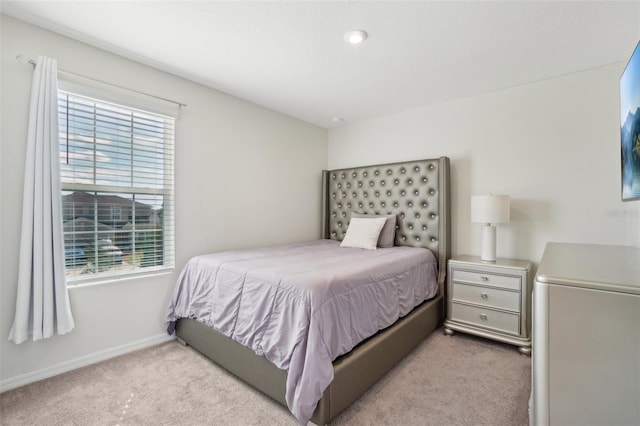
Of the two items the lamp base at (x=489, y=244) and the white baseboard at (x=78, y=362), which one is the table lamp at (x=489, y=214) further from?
the white baseboard at (x=78, y=362)

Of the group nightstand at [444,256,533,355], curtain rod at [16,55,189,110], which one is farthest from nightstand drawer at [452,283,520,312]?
curtain rod at [16,55,189,110]

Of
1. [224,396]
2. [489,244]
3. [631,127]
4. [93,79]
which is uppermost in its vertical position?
[93,79]

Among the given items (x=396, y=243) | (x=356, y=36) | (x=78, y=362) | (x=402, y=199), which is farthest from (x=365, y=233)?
(x=78, y=362)

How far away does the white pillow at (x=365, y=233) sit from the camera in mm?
2924

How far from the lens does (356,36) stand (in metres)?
1.88

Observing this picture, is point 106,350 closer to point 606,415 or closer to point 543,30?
point 606,415

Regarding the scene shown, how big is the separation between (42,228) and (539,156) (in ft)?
12.6

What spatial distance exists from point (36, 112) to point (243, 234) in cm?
177

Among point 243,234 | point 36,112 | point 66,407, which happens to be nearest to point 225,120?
point 243,234

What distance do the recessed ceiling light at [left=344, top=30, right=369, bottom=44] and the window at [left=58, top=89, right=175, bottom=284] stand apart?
5.38 feet

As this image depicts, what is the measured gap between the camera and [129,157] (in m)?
2.27

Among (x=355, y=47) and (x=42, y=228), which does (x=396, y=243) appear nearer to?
(x=355, y=47)

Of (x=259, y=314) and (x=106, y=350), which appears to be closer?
(x=259, y=314)

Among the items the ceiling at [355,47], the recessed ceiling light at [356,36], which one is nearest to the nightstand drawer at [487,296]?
the ceiling at [355,47]
